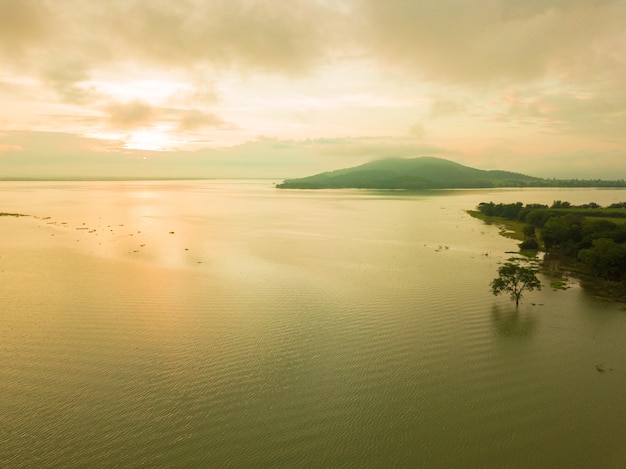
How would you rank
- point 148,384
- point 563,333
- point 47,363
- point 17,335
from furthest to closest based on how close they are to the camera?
point 563,333
point 17,335
point 47,363
point 148,384

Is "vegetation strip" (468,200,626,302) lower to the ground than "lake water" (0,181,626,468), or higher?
higher

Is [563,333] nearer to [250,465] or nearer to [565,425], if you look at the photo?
[565,425]

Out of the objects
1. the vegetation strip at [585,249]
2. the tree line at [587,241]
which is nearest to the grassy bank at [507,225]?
the vegetation strip at [585,249]

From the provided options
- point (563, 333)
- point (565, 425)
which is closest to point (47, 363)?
point (565, 425)

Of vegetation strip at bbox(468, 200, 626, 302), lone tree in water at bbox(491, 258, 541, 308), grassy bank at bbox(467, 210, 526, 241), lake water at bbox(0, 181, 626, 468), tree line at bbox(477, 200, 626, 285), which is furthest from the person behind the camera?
grassy bank at bbox(467, 210, 526, 241)

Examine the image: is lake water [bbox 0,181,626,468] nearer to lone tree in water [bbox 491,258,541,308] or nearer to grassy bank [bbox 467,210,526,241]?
lone tree in water [bbox 491,258,541,308]

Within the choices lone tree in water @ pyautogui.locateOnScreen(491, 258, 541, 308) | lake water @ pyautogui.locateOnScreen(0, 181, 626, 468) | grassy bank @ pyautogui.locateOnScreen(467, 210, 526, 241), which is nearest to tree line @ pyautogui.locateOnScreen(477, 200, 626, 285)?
grassy bank @ pyautogui.locateOnScreen(467, 210, 526, 241)

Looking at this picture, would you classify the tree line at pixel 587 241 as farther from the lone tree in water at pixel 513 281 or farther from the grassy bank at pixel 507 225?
the lone tree in water at pixel 513 281

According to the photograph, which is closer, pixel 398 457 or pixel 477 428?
pixel 398 457
